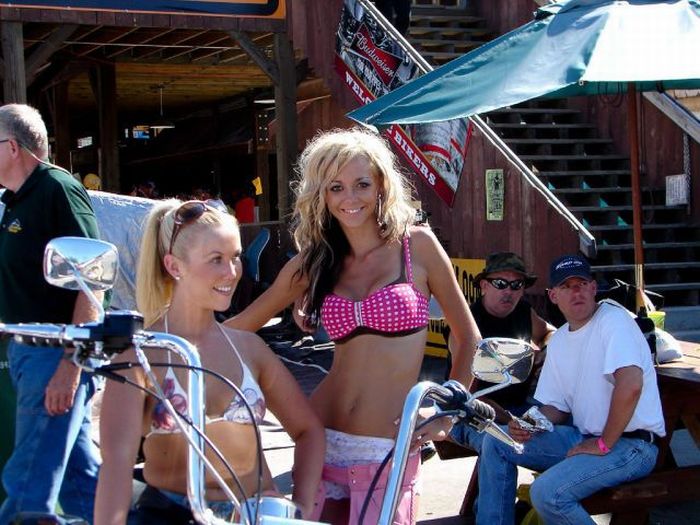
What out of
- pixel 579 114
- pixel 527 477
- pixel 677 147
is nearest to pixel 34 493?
pixel 527 477

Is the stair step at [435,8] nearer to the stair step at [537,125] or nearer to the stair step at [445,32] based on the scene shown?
the stair step at [445,32]

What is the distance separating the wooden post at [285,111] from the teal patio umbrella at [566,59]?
8.46 m

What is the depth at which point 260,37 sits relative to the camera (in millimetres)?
15664

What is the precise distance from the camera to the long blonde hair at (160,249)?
8.79 feet

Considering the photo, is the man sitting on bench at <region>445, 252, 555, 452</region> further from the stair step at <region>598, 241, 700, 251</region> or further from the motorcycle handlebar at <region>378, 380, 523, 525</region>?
the stair step at <region>598, 241, 700, 251</region>

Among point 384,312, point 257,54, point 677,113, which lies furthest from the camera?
point 257,54

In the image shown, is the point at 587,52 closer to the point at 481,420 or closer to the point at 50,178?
the point at 50,178

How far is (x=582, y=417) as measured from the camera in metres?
4.62

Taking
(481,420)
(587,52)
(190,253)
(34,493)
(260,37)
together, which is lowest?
(34,493)

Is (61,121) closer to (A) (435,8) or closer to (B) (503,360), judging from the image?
(A) (435,8)

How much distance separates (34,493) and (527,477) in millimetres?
3190

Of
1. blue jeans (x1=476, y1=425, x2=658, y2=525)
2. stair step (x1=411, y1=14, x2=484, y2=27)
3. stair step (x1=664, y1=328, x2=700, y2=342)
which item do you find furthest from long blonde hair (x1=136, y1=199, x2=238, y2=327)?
stair step (x1=411, y1=14, x2=484, y2=27)

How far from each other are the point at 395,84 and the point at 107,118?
7480mm

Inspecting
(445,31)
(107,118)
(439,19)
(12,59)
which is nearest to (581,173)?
(445,31)
